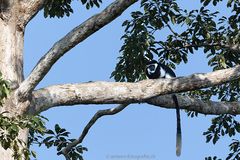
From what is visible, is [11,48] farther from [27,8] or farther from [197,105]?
[197,105]

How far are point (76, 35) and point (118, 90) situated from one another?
91 cm

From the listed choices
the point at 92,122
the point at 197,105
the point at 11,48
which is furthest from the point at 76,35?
the point at 197,105

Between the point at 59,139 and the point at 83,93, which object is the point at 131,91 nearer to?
the point at 83,93

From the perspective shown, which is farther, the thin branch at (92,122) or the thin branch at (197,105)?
the thin branch at (92,122)

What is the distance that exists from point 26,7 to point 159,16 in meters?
3.43

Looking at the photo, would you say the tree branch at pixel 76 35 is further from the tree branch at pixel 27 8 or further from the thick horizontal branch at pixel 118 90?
the tree branch at pixel 27 8

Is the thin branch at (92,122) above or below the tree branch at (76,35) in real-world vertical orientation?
below

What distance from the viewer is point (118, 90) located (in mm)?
7148

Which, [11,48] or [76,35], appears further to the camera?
[11,48]

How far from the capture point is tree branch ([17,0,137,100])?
21.1ft

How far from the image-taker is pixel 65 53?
6.69m

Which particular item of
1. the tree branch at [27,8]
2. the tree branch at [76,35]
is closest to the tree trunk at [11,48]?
the tree branch at [27,8]

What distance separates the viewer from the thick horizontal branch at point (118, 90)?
6.84 metres

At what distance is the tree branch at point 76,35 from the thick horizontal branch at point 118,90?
0.34 meters
